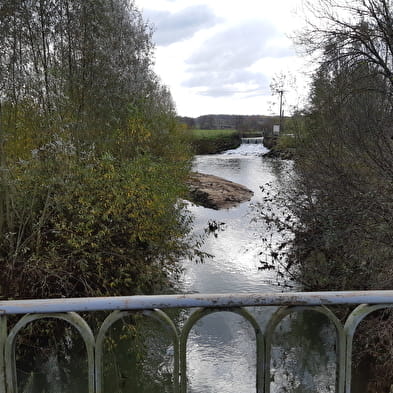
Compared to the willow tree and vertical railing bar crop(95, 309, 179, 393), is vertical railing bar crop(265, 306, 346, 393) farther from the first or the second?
the willow tree

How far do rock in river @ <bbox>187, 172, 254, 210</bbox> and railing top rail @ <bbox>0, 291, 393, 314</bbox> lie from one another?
48.3 ft

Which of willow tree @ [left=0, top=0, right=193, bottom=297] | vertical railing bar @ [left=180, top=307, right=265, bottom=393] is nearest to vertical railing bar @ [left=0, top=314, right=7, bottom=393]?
vertical railing bar @ [left=180, top=307, right=265, bottom=393]

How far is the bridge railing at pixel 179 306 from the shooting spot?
146cm

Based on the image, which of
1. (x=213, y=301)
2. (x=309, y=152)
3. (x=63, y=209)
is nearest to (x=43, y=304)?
(x=213, y=301)

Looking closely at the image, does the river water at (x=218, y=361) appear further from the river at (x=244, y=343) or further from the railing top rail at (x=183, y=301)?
the railing top rail at (x=183, y=301)

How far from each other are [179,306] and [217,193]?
1733 centimetres

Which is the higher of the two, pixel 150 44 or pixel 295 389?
pixel 150 44

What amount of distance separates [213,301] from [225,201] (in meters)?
16.2

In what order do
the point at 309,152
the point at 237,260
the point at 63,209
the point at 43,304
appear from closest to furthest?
the point at 43,304 < the point at 63,209 < the point at 309,152 < the point at 237,260

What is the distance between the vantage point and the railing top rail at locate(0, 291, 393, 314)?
1.45 meters

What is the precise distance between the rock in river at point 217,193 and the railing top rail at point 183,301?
14710 millimetres

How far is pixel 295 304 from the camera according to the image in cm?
152

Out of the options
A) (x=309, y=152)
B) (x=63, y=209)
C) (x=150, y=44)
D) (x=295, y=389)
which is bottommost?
(x=295, y=389)

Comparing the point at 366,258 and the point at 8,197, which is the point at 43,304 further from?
the point at 366,258
